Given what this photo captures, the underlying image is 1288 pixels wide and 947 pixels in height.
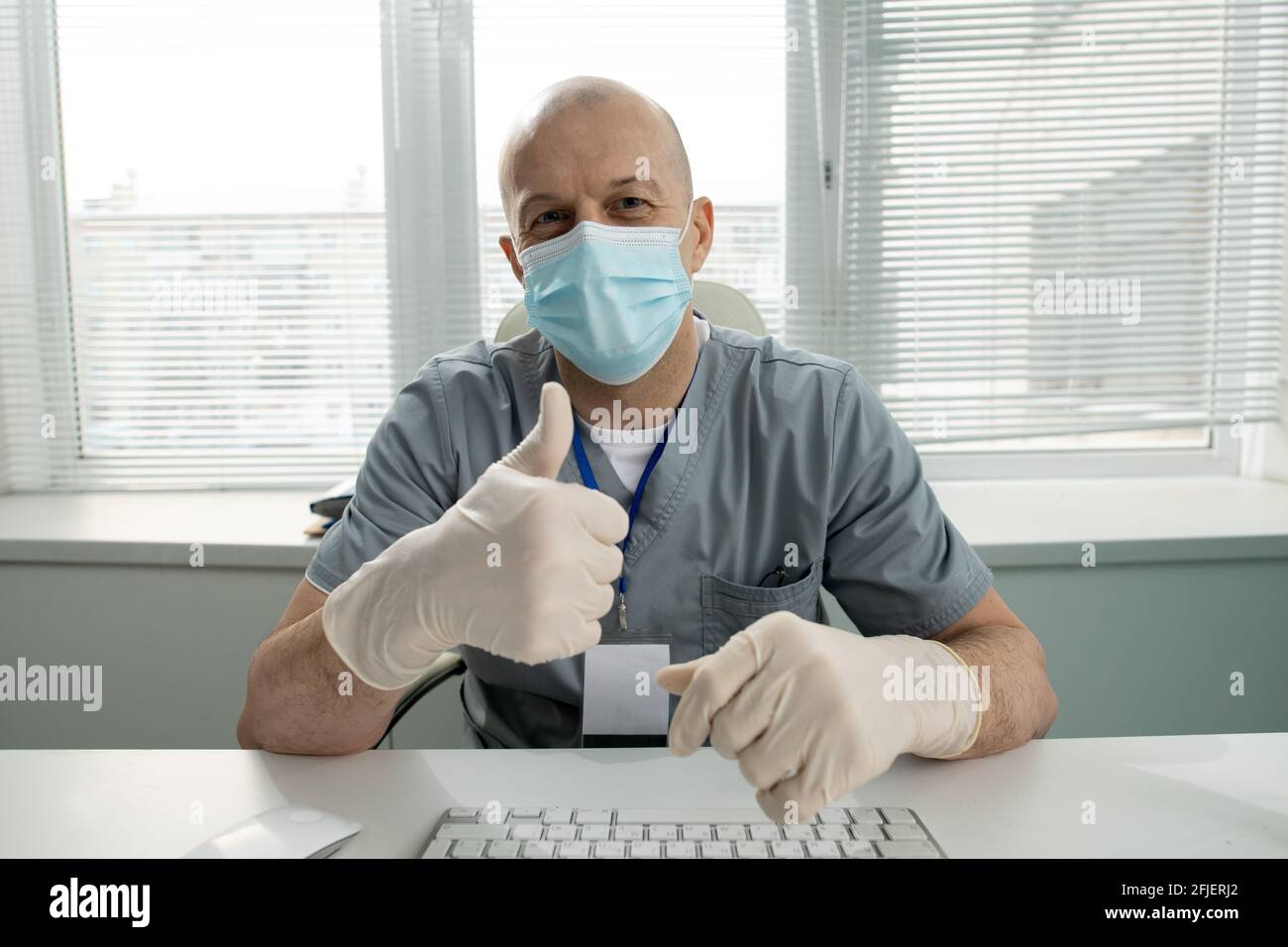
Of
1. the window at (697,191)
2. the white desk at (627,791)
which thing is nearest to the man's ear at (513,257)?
the white desk at (627,791)

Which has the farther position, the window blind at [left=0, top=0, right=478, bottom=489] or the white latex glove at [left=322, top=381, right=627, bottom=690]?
the window blind at [left=0, top=0, right=478, bottom=489]

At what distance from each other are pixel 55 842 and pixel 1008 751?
79 cm

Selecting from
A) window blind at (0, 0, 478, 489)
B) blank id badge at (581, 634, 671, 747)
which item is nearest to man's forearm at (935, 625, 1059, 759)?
blank id badge at (581, 634, 671, 747)

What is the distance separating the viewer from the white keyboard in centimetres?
64

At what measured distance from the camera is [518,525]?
2.32ft

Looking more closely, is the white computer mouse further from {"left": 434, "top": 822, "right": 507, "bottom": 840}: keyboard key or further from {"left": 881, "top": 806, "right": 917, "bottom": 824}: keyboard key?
{"left": 881, "top": 806, "right": 917, "bottom": 824}: keyboard key

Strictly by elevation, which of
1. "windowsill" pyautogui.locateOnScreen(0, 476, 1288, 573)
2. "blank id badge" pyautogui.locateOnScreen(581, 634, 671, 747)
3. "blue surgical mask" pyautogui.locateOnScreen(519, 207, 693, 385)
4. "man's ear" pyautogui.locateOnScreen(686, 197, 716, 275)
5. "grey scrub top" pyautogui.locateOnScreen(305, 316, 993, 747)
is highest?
"man's ear" pyautogui.locateOnScreen(686, 197, 716, 275)

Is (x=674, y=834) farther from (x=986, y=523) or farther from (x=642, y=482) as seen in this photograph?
(x=986, y=523)

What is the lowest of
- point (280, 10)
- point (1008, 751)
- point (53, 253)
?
point (1008, 751)

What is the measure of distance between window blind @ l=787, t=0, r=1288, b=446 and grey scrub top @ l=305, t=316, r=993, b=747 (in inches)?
40.6

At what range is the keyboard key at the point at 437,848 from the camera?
644mm

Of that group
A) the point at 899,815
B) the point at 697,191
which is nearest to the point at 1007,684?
the point at 899,815
